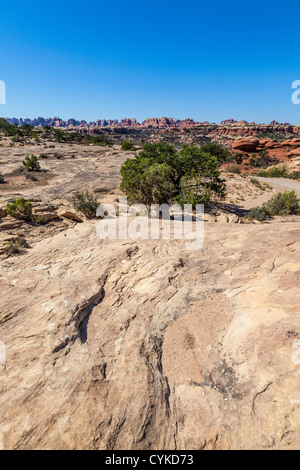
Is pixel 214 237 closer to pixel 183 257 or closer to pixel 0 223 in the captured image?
pixel 183 257

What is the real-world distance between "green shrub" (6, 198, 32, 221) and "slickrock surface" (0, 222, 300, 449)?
6970mm

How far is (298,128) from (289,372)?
148 m

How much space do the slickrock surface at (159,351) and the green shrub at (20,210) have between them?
22.9ft

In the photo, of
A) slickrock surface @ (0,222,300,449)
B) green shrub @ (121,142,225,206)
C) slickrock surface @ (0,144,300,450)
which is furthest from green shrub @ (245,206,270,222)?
slickrock surface @ (0,222,300,449)

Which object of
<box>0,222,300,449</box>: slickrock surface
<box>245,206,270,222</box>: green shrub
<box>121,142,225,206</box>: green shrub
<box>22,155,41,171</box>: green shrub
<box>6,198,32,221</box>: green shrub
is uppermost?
<box>22,155,41,171</box>: green shrub

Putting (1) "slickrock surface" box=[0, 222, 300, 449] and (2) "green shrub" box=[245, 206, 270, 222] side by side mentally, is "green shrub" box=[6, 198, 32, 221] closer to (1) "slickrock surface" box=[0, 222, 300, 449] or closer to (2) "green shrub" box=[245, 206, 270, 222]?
(1) "slickrock surface" box=[0, 222, 300, 449]

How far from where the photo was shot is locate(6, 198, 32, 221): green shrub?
477 inches

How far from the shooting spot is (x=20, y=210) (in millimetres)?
12352

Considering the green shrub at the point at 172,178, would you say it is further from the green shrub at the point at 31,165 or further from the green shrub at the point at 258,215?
the green shrub at the point at 31,165

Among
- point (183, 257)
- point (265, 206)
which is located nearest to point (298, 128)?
point (265, 206)

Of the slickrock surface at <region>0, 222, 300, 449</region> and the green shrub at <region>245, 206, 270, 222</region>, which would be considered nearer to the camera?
the slickrock surface at <region>0, 222, 300, 449</region>

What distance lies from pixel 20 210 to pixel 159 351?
12.0 m

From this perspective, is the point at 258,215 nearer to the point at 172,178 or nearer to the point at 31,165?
the point at 172,178

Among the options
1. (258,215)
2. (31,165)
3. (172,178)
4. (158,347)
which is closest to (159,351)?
(158,347)
